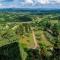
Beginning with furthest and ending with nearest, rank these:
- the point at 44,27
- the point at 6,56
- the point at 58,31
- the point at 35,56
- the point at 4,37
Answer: the point at 44,27 → the point at 58,31 → the point at 4,37 → the point at 35,56 → the point at 6,56

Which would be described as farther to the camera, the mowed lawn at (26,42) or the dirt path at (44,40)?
the dirt path at (44,40)

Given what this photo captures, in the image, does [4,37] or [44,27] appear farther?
[44,27]

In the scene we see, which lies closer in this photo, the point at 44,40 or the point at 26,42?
the point at 26,42

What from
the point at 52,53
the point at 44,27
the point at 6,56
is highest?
the point at 6,56

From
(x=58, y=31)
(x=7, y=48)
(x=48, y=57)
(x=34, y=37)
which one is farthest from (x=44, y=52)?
(x=58, y=31)

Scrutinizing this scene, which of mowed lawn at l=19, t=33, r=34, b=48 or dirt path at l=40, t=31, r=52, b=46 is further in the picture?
dirt path at l=40, t=31, r=52, b=46

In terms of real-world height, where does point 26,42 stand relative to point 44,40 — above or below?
above

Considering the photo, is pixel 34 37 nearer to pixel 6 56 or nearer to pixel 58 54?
pixel 58 54

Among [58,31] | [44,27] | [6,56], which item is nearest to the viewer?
[6,56]

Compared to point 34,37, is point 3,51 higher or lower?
higher
